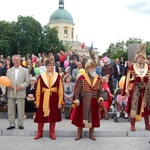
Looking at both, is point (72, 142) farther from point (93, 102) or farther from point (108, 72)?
point (108, 72)

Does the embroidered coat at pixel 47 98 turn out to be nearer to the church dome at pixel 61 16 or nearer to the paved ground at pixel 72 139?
the paved ground at pixel 72 139

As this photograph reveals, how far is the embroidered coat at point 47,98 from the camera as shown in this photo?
802 cm

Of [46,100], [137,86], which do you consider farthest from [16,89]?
[137,86]

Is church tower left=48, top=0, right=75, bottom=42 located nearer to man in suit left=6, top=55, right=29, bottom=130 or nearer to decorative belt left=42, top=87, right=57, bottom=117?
man in suit left=6, top=55, right=29, bottom=130

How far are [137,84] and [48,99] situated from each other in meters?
2.32

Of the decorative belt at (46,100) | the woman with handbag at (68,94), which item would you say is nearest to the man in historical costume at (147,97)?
the decorative belt at (46,100)

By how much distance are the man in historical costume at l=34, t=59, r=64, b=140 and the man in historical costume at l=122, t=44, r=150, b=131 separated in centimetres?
183

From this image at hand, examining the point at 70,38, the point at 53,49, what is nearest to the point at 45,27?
the point at 53,49

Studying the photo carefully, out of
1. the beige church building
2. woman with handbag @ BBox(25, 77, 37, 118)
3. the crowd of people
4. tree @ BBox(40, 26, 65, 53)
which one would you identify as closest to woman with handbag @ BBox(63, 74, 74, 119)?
woman with handbag @ BBox(25, 77, 37, 118)

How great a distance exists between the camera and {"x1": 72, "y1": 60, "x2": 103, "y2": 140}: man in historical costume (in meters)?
7.92

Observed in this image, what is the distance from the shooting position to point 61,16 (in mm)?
102000

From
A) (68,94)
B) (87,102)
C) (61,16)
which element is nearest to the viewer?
(87,102)

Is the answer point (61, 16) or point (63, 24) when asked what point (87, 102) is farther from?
point (61, 16)

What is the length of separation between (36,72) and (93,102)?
5484mm
